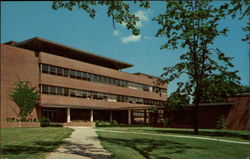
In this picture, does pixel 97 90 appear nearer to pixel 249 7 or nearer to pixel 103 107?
pixel 103 107

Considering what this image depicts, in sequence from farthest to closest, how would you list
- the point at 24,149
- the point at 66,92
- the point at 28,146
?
the point at 66,92 < the point at 28,146 < the point at 24,149

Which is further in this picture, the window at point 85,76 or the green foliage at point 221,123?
the window at point 85,76

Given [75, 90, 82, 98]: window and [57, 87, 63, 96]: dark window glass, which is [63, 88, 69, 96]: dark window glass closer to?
[57, 87, 63, 96]: dark window glass

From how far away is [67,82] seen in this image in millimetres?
45125

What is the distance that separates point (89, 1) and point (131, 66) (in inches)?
2203

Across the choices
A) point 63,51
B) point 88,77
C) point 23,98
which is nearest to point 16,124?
point 23,98

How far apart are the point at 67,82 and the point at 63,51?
6234mm

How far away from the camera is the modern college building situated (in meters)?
37.3

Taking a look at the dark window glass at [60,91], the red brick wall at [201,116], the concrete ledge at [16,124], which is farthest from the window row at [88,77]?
the concrete ledge at [16,124]

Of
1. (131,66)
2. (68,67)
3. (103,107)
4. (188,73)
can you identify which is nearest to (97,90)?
(103,107)

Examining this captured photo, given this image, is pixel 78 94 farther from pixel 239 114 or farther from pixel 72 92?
pixel 239 114

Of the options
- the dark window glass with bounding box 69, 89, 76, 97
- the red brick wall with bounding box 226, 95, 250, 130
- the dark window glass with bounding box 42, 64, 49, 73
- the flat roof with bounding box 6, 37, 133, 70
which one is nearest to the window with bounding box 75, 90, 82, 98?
the dark window glass with bounding box 69, 89, 76, 97

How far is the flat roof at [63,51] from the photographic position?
42.4 m

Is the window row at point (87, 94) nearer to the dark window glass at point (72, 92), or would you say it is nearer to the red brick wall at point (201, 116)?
the dark window glass at point (72, 92)
